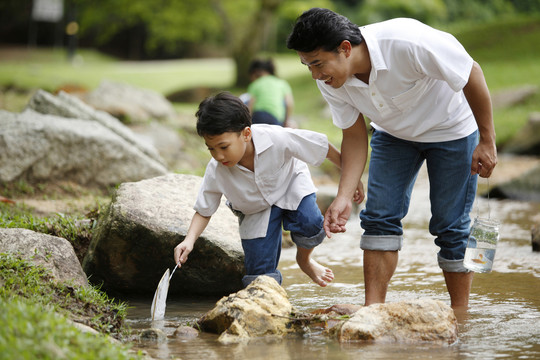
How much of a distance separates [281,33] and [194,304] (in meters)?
38.8

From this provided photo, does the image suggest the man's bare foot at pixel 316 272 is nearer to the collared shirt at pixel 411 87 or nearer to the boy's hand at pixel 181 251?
the boy's hand at pixel 181 251

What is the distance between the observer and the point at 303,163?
4426 mm

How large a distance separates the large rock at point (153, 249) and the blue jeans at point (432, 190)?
1023 mm

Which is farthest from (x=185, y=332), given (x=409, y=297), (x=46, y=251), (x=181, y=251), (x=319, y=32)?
(x=319, y=32)

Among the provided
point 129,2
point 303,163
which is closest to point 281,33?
point 129,2

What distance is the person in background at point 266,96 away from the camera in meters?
9.52

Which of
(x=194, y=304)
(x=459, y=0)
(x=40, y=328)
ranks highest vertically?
(x=459, y=0)

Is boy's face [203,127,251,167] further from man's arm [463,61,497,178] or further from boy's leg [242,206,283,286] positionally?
man's arm [463,61,497,178]

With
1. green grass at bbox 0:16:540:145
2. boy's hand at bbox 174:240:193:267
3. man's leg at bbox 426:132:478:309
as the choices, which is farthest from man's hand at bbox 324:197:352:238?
green grass at bbox 0:16:540:145

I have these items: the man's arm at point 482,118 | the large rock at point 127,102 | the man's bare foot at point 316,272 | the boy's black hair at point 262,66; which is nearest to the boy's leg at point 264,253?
the man's bare foot at point 316,272

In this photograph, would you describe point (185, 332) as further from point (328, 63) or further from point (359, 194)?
point (328, 63)

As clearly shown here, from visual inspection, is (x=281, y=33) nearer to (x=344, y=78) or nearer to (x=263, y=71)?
(x=263, y=71)

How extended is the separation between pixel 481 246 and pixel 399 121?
3.06 feet

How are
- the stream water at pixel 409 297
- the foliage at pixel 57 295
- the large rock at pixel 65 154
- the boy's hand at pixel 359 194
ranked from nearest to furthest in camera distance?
the stream water at pixel 409 297, the foliage at pixel 57 295, the boy's hand at pixel 359 194, the large rock at pixel 65 154
